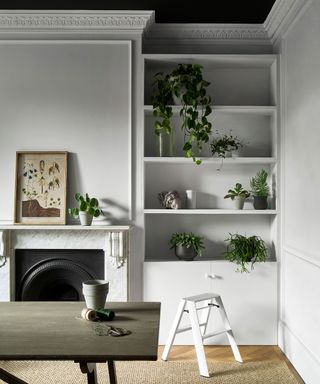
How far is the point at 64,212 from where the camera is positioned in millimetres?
3842

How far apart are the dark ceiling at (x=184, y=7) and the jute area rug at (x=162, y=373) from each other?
2.77m

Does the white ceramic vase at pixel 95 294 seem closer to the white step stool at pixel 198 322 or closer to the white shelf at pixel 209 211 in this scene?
the white step stool at pixel 198 322

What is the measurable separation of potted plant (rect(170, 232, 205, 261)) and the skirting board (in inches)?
36.1

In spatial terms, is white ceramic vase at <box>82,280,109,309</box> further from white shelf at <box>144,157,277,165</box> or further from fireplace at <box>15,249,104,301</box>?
white shelf at <box>144,157,277,165</box>

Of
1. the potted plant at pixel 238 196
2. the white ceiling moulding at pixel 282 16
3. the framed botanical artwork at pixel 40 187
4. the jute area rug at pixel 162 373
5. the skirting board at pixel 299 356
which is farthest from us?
the potted plant at pixel 238 196

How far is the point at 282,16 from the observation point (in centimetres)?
358

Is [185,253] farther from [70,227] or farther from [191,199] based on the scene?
[70,227]

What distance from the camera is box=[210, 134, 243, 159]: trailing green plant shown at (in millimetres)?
4020

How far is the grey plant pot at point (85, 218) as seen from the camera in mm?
3734

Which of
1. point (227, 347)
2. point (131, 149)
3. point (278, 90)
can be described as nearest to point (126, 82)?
point (131, 149)

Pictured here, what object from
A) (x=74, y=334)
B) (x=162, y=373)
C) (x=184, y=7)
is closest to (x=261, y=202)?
(x=162, y=373)

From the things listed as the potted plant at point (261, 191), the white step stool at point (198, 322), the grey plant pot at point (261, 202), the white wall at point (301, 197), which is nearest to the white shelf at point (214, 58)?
the white wall at point (301, 197)

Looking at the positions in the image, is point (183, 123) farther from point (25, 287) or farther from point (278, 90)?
point (25, 287)

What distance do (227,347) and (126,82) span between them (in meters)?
2.38
